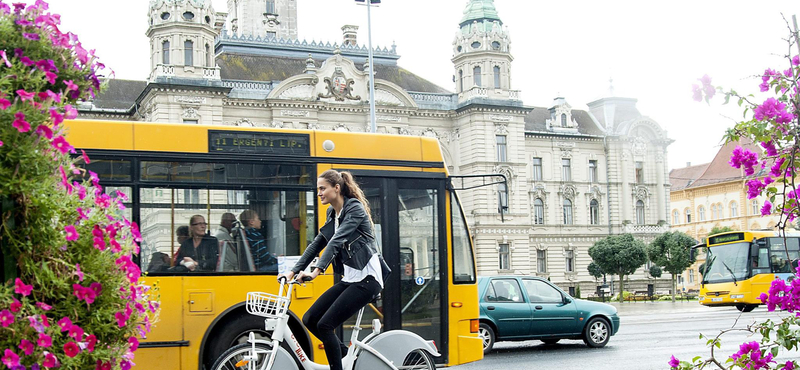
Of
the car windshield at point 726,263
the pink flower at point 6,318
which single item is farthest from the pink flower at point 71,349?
the car windshield at point 726,263

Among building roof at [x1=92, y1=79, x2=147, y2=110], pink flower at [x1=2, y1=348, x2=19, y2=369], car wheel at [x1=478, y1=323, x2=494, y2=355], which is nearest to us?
pink flower at [x1=2, y1=348, x2=19, y2=369]

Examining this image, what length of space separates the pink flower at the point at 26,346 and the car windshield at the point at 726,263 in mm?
30430

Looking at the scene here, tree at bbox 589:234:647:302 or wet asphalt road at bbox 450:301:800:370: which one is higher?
tree at bbox 589:234:647:302

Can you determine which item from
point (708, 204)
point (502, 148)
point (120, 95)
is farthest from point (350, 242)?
point (708, 204)

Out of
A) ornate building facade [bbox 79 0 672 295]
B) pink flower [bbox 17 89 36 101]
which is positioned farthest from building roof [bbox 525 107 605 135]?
pink flower [bbox 17 89 36 101]

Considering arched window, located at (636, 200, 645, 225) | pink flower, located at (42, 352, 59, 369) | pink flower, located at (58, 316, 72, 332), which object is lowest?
pink flower, located at (42, 352, 59, 369)

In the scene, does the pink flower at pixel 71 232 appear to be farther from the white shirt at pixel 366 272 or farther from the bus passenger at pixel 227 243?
the bus passenger at pixel 227 243

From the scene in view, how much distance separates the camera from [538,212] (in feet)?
225

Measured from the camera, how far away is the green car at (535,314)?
1455 centimetres

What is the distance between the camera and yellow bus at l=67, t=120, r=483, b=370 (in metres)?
8.34

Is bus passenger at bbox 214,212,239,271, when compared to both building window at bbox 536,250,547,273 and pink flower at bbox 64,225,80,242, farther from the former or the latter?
building window at bbox 536,250,547,273

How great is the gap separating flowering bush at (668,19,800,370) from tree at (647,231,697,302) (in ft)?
153

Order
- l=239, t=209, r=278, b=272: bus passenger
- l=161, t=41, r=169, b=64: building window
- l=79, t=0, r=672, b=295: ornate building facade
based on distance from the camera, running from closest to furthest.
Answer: l=239, t=209, r=278, b=272: bus passenger, l=161, t=41, r=169, b=64: building window, l=79, t=0, r=672, b=295: ornate building facade

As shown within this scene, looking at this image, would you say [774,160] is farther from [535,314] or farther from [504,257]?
[504,257]
